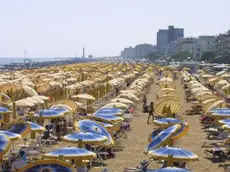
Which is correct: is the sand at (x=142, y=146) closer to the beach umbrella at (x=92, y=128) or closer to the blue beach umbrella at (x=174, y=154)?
the beach umbrella at (x=92, y=128)

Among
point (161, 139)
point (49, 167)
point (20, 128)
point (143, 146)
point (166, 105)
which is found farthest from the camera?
point (166, 105)

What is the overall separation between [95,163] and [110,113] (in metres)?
6.01

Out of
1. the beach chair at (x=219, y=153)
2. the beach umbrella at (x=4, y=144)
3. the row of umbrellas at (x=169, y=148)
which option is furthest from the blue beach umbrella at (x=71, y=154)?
the beach chair at (x=219, y=153)

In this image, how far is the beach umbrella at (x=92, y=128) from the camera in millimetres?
15602

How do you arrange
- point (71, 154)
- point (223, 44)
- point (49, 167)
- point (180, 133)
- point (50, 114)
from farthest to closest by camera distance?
point (223, 44) < point (50, 114) < point (180, 133) < point (71, 154) < point (49, 167)

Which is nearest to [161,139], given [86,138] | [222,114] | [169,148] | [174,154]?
[169,148]

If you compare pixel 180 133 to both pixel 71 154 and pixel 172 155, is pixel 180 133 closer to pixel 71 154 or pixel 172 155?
pixel 172 155

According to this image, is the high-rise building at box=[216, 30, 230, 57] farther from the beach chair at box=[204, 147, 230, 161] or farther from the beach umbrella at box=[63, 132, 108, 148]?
the beach umbrella at box=[63, 132, 108, 148]

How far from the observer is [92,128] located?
1574 centimetres

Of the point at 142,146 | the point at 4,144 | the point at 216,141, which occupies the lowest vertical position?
the point at 142,146

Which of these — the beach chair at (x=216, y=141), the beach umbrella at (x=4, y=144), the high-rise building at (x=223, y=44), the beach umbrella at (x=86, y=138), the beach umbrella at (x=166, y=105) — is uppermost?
the high-rise building at (x=223, y=44)

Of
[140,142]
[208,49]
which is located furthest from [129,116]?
[208,49]

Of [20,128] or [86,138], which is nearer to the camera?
[86,138]

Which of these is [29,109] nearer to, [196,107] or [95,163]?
[196,107]
